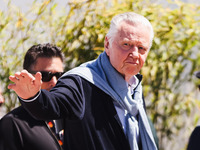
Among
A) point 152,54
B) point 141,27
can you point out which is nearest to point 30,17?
point 152,54

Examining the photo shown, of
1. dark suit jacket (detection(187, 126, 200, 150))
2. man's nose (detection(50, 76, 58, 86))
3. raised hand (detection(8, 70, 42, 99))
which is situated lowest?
dark suit jacket (detection(187, 126, 200, 150))

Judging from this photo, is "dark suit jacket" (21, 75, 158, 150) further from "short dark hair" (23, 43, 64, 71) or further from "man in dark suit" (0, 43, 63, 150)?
"short dark hair" (23, 43, 64, 71)

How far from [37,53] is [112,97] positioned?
752mm

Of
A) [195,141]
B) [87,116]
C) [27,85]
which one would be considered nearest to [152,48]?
[195,141]

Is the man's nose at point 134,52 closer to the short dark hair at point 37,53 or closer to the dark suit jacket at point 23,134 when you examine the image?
the dark suit jacket at point 23,134

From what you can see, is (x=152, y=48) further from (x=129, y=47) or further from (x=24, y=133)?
(x=24, y=133)

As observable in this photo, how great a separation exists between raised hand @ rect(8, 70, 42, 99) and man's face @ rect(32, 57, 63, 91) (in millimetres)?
911

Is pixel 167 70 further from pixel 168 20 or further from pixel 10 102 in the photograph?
pixel 10 102

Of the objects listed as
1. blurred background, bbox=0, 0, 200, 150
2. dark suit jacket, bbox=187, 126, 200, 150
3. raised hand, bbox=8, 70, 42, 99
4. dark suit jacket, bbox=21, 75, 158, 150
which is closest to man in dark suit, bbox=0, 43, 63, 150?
dark suit jacket, bbox=21, 75, 158, 150

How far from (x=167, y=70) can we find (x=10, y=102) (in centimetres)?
153

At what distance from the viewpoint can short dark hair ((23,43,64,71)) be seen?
8.02ft

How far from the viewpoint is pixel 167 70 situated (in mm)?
3826

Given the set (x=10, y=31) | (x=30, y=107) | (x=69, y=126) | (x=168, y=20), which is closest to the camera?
(x=30, y=107)

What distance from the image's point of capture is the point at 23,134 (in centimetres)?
187
